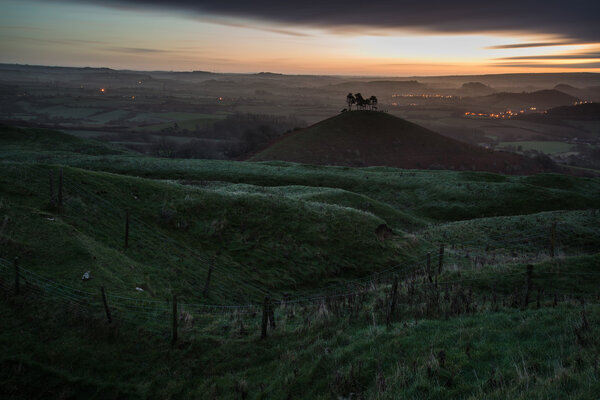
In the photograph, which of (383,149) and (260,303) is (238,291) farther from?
(383,149)

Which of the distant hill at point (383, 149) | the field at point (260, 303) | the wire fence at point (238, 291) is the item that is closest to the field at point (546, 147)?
the distant hill at point (383, 149)

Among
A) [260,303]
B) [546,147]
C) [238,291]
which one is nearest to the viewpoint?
[260,303]

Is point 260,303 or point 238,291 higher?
point 238,291

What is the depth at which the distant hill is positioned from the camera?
352ft

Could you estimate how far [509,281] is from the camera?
16.5 m

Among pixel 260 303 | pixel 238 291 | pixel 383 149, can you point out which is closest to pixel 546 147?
pixel 383 149

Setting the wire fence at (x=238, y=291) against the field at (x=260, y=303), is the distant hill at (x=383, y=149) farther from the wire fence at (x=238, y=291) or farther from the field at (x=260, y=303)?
the wire fence at (x=238, y=291)

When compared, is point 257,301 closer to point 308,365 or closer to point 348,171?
point 308,365

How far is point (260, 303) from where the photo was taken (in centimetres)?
1909

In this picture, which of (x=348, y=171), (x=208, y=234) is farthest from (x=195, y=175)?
(x=208, y=234)

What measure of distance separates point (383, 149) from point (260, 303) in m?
103

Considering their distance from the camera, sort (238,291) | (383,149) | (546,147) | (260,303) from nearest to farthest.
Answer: (260,303)
(238,291)
(383,149)
(546,147)

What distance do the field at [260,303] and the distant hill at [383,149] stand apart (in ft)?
255

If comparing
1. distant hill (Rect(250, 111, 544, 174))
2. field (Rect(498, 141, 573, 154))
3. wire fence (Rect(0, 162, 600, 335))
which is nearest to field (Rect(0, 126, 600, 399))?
wire fence (Rect(0, 162, 600, 335))
